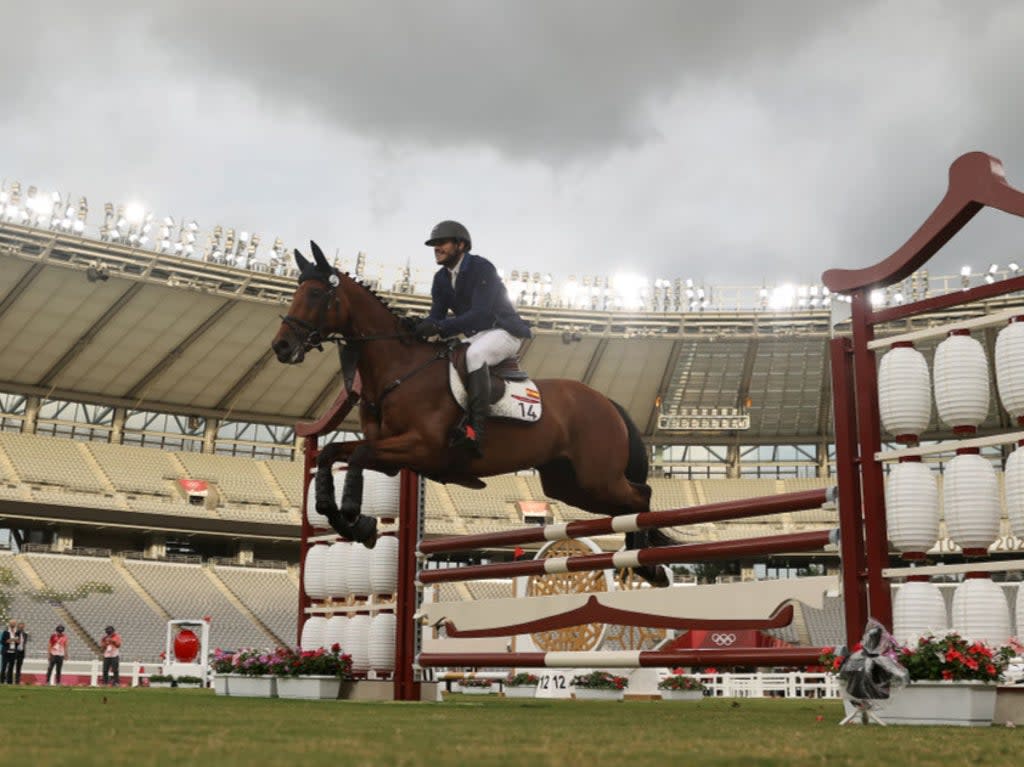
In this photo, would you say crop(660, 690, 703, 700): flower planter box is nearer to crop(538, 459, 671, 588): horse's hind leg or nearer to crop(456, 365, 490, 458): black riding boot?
crop(538, 459, 671, 588): horse's hind leg

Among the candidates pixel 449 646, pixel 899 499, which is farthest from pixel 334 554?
pixel 899 499

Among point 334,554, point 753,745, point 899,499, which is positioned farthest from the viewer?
point 334,554

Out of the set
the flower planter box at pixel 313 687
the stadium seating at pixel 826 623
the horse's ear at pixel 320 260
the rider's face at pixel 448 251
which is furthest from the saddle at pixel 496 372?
the stadium seating at pixel 826 623

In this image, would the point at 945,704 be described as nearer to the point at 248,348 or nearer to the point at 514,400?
the point at 514,400

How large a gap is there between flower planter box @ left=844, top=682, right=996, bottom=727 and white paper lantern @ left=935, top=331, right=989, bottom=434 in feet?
4.29

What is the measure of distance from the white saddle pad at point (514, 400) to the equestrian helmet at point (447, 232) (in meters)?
0.89

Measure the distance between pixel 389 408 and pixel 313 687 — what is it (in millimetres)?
3651

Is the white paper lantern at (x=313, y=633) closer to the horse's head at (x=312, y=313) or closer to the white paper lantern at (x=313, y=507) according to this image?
the white paper lantern at (x=313, y=507)

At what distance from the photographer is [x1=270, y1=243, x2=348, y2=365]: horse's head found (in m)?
5.68

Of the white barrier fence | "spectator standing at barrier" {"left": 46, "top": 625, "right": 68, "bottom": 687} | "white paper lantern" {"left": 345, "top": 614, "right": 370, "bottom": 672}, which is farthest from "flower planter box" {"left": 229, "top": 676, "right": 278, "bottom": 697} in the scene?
the white barrier fence

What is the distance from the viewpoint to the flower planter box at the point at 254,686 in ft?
29.1

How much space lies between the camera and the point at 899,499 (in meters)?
5.34

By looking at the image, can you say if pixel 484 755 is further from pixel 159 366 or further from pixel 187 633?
pixel 159 366

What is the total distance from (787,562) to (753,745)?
35.9m
